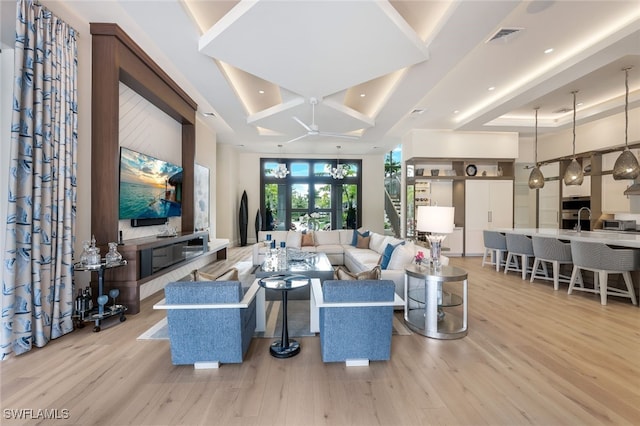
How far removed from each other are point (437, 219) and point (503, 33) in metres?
2.41

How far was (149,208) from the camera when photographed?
173 inches

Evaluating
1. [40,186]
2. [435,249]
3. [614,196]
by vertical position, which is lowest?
[435,249]

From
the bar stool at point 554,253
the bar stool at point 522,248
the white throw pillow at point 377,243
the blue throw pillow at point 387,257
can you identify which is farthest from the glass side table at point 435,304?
the bar stool at point 522,248

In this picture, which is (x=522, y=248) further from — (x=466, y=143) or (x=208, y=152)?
(x=208, y=152)

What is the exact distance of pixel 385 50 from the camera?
10.3 feet

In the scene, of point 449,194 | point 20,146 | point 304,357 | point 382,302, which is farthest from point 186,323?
point 449,194

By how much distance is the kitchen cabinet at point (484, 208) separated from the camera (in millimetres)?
7320

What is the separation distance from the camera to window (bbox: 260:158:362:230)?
9820 millimetres

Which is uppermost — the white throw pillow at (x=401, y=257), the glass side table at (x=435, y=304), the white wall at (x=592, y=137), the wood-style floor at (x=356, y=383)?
the white wall at (x=592, y=137)

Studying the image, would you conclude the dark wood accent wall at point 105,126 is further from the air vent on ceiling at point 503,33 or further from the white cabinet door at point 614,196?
the white cabinet door at point 614,196

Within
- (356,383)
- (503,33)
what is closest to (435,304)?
(356,383)

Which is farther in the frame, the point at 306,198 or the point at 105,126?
the point at 306,198

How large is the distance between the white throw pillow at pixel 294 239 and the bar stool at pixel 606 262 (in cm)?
489

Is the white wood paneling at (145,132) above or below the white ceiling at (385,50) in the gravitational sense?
below
